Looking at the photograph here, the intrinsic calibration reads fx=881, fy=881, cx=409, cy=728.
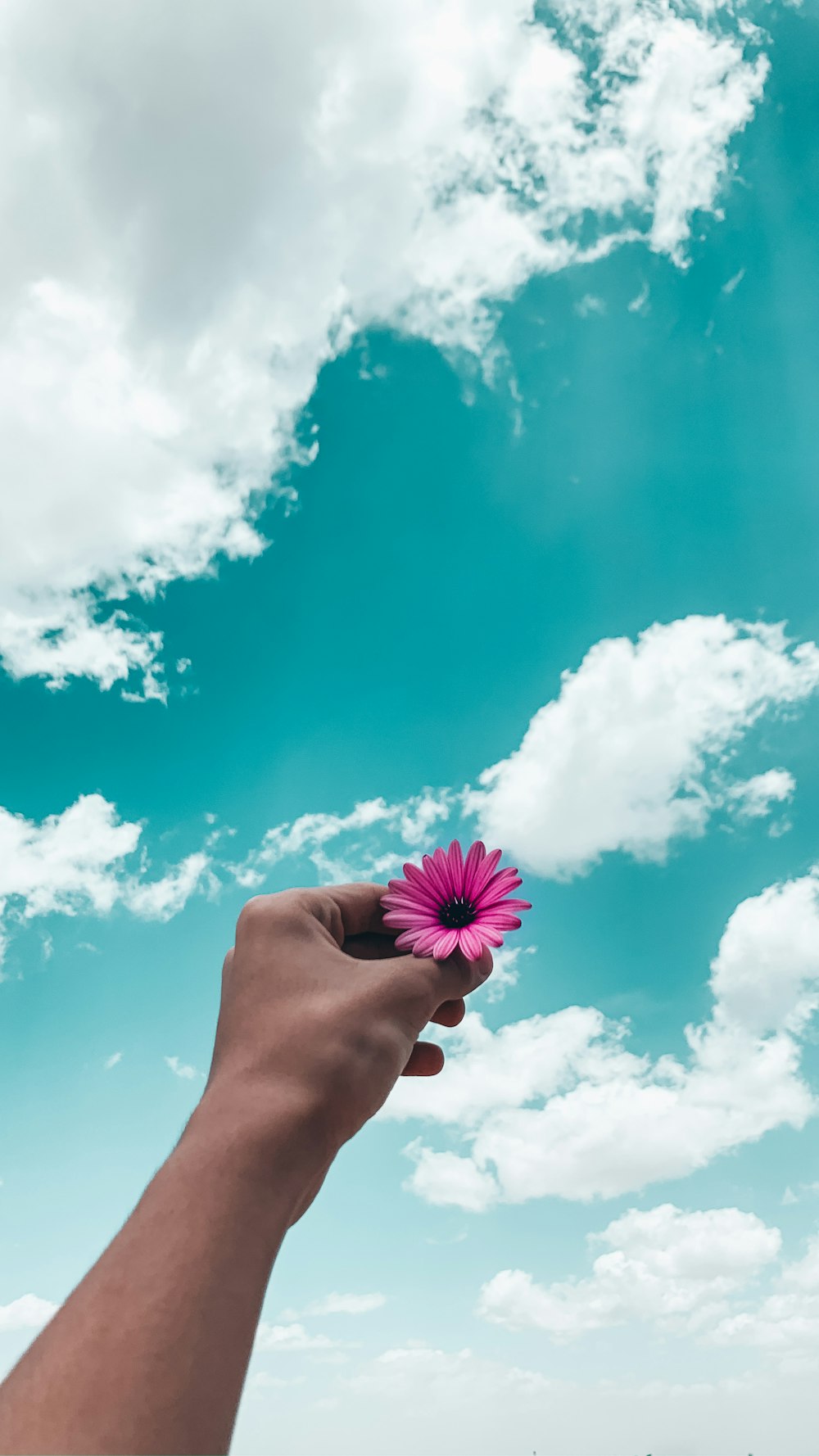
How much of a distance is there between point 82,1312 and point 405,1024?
1258mm

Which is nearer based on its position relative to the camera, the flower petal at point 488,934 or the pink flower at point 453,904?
the pink flower at point 453,904

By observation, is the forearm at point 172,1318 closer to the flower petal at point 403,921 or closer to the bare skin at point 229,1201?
the bare skin at point 229,1201

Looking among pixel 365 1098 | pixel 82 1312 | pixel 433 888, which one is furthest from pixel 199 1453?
pixel 433 888

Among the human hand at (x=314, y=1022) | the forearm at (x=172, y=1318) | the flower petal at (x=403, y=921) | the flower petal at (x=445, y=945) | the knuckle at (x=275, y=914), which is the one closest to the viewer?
the forearm at (x=172, y=1318)

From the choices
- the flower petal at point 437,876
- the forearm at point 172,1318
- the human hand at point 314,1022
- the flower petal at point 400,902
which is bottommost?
the forearm at point 172,1318

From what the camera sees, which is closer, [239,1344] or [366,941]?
[239,1344]

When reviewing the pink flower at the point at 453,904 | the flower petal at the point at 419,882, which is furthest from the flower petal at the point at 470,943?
the flower petal at the point at 419,882

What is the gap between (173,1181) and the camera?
177 cm

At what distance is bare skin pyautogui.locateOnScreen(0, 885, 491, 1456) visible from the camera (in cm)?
141

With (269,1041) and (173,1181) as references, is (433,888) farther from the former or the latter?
(173,1181)

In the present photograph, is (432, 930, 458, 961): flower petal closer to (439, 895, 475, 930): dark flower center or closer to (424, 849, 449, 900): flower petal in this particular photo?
(439, 895, 475, 930): dark flower center

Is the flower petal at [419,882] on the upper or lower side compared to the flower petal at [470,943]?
upper

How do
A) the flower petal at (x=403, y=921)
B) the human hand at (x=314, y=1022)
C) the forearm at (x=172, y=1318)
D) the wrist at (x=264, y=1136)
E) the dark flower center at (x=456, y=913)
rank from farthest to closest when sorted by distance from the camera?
the dark flower center at (x=456, y=913), the flower petal at (x=403, y=921), the human hand at (x=314, y=1022), the wrist at (x=264, y=1136), the forearm at (x=172, y=1318)

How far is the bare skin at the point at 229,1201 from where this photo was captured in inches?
55.6
